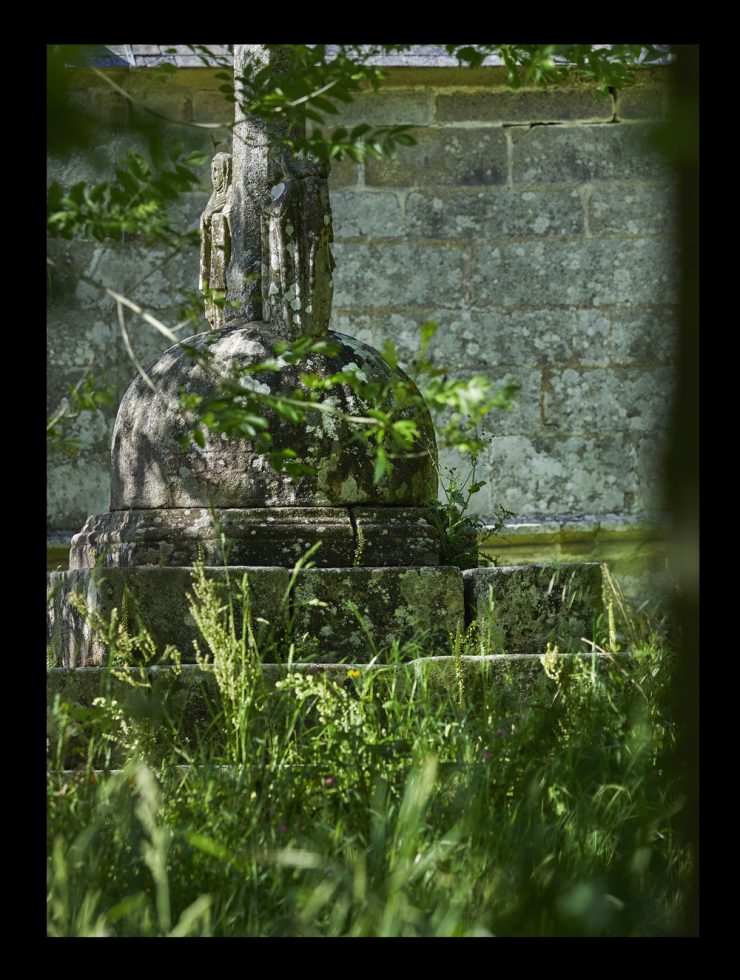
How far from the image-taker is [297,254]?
12.8 ft

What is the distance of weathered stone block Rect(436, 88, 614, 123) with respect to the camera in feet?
23.4

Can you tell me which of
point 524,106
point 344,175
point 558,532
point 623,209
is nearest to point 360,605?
point 558,532

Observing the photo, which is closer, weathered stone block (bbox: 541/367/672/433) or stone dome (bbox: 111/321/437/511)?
stone dome (bbox: 111/321/437/511)

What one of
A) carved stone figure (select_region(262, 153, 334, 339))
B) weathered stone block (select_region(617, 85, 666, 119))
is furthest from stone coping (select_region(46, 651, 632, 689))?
weathered stone block (select_region(617, 85, 666, 119))

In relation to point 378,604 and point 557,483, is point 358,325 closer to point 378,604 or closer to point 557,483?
point 557,483

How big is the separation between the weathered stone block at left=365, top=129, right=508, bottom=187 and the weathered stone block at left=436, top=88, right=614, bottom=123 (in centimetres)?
11

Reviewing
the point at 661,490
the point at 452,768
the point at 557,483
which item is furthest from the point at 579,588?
the point at 557,483

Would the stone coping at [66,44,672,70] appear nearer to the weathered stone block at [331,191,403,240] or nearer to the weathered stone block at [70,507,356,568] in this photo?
the weathered stone block at [331,191,403,240]

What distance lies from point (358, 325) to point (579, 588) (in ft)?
12.2

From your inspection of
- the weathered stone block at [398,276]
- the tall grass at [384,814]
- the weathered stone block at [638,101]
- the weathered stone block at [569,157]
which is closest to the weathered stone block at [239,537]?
the tall grass at [384,814]

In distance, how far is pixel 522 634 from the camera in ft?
11.8

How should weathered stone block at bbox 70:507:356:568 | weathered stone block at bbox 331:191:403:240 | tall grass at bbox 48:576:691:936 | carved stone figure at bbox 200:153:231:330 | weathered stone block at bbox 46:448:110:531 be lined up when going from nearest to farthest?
tall grass at bbox 48:576:691:936 < weathered stone block at bbox 70:507:356:568 < carved stone figure at bbox 200:153:231:330 < weathered stone block at bbox 46:448:110:531 < weathered stone block at bbox 331:191:403:240

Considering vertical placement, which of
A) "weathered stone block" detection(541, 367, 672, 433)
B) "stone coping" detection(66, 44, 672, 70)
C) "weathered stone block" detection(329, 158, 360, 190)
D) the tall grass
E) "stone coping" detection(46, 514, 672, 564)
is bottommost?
the tall grass

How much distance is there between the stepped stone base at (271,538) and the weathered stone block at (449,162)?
3.88 m
